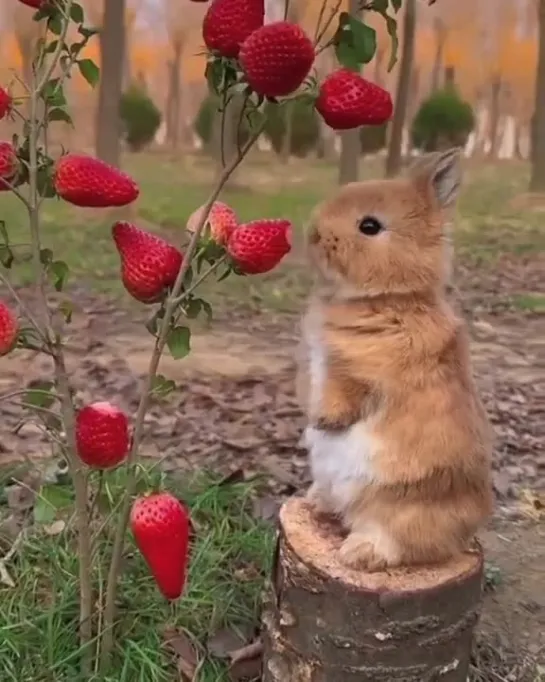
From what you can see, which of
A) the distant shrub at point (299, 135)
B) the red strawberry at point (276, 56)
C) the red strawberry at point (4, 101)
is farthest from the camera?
the distant shrub at point (299, 135)

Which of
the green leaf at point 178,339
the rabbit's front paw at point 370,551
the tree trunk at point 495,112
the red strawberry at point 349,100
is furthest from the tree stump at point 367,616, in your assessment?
the tree trunk at point 495,112

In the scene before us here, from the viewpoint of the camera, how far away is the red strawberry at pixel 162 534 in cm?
114

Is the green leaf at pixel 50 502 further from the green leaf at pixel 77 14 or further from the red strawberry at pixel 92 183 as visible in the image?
the green leaf at pixel 77 14

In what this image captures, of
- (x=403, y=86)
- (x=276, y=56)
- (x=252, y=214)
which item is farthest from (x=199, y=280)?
(x=403, y=86)

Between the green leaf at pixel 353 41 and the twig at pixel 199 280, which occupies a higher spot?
the green leaf at pixel 353 41

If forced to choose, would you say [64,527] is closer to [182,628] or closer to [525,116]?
[182,628]

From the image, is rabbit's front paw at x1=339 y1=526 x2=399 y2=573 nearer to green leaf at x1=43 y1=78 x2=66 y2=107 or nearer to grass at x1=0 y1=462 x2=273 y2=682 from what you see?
grass at x1=0 y1=462 x2=273 y2=682

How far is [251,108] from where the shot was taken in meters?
1.12

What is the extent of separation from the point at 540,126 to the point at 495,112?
12cm

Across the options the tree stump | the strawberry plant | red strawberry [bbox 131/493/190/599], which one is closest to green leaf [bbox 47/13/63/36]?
the strawberry plant

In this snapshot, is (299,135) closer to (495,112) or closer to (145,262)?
(495,112)

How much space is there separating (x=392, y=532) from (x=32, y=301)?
134 centimetres

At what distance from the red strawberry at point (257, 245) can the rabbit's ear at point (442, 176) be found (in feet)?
0.55

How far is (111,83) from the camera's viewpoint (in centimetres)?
224
